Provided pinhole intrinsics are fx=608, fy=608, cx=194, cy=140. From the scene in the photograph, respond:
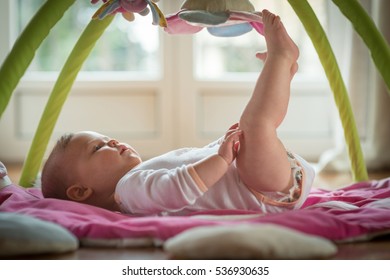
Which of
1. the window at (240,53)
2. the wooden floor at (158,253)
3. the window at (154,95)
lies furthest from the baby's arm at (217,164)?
the window at (240,53)

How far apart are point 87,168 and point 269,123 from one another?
0.37 meters

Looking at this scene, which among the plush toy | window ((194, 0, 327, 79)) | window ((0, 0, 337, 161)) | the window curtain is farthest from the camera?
window ((194, 0, 327, 79))

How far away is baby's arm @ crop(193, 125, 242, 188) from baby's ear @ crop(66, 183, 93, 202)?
271 millimetres

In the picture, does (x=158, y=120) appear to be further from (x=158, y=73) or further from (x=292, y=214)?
(x=292, y=214)

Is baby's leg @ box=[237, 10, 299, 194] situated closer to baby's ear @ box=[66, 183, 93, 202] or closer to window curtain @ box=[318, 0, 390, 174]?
baby's ear @ box=[66, 183, 93, 202]

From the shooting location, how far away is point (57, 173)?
3.97 feet

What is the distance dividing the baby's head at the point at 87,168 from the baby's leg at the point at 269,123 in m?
0.26

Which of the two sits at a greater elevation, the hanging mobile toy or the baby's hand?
the hanging mobile toy

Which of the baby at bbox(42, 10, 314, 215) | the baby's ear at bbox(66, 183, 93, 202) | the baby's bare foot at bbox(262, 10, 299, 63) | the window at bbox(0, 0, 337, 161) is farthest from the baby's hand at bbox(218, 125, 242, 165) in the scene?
the window at bbox(0, 0, 337, 161)

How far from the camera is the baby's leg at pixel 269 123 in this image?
42.9 inches

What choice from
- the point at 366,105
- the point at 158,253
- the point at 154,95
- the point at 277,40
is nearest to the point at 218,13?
the point at 277,40

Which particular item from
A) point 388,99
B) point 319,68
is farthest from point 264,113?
point 319,68

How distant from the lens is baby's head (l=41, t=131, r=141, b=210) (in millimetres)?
1199

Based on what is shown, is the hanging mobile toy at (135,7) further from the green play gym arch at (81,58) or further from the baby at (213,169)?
the baby at (213,169)
